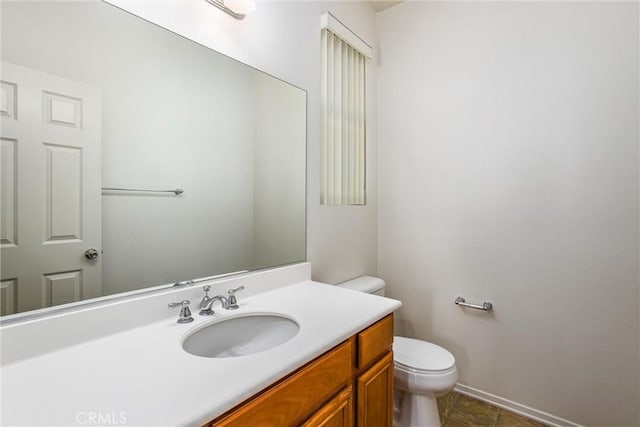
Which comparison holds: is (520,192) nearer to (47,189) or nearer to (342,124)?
(342,124)

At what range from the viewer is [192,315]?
109 cm

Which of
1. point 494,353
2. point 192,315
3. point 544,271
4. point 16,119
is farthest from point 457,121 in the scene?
point 16,119

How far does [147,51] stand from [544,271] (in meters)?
2.17

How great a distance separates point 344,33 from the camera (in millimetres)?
1854

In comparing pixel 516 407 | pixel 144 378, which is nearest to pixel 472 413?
pixel 516 407

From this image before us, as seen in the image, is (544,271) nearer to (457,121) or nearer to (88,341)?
(457,121)

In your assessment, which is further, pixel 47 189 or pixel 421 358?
pixel 421 358

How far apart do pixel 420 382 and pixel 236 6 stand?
6.18ft

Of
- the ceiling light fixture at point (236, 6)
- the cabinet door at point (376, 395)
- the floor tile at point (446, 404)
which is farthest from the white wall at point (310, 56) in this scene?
the floor tile at point (446, 404)

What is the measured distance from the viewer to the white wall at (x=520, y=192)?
1502 mm

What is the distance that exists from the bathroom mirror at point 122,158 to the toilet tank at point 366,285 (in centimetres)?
54
